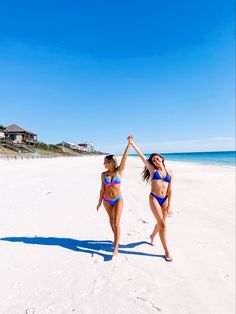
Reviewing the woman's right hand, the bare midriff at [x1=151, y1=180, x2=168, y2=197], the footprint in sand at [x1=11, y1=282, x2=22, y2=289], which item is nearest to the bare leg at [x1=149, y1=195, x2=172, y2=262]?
the bare midriff at [x1=151, y1=180, x2=168, y2=197]

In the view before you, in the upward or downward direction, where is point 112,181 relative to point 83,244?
upward

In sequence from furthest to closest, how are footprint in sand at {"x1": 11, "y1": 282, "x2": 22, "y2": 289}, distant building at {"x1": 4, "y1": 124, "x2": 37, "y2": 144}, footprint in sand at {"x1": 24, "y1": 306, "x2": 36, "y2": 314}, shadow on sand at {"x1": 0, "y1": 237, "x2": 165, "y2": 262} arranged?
1. distant building at {"x1": 4, "y1": 124, "x2": 37, "y2": 144}
2. shadow on sand at {"x1": 0, "y1": 237, "x2": 165, "y2": 262}
3. footprint in sand at {"x1": 11, "y1": 282, "x2": 22, "y2": 289}
4. footprint in sand at {"x1": 24, "y1": 306, "x2": 36, "y2": 314}

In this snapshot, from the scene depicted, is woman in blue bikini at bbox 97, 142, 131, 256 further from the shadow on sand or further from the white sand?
the white sand

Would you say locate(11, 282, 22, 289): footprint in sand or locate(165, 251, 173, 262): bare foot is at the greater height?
locate(11, 282, 22, 289): footprint in sand

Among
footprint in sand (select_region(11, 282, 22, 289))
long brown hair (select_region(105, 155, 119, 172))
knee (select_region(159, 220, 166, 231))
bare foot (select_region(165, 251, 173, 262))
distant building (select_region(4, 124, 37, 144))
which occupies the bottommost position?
bare foot (select_region(165, 251, 173, 262))

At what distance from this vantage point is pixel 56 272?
316 cm

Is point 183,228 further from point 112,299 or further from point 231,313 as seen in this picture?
point 112,299

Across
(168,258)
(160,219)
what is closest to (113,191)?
(160,219)

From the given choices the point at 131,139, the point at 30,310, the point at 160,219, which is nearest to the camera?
the point at 30,310

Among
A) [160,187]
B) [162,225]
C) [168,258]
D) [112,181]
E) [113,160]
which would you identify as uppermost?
[113,160]

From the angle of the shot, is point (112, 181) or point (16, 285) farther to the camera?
point (112, 181)

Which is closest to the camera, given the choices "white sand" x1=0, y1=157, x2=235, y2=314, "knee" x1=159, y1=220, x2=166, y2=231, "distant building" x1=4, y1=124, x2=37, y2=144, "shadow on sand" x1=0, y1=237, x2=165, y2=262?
"white sand" x1=0, y1=157, x2=235, y2=314

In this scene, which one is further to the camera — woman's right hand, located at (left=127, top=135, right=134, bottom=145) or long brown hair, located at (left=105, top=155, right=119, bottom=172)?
woman's right hand, located at (left=127, top=135, right=134, bottom=145)

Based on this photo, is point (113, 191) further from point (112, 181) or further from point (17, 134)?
point (17, 134)
